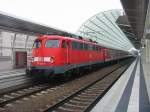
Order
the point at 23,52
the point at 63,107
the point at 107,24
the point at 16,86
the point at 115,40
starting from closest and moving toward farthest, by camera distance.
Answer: the point at 63,107 → the point at 16,86 → the point at 23,52 → the point at 107,24 → the point at 115,40

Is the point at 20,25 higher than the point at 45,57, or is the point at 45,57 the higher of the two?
the point at 20,25

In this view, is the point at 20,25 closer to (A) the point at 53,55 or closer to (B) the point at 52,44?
(B) the point at 52,44

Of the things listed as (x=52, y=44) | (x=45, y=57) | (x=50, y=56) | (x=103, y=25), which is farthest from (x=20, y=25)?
(x=103, y=25)

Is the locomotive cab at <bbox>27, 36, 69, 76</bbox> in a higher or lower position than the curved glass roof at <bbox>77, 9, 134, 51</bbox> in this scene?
lower

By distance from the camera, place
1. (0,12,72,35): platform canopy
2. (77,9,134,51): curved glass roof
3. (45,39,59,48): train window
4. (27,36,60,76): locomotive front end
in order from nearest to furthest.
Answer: (0,12,72,35): platform canopy → (27,36,60,76): locomotive front end → (45,39,59,48): train window → (77,9,134,51): curved glass roof

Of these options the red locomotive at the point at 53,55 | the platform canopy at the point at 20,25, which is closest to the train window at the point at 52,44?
the red locomotive at the point at 53,55

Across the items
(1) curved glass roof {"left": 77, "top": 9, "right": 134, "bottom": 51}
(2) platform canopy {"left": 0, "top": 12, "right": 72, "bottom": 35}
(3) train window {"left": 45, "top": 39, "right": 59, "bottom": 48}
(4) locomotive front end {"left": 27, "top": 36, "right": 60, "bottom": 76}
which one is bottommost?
(4) locomotive front end {"left": 27, "top": 36, "right": 60, "bottom": 76}

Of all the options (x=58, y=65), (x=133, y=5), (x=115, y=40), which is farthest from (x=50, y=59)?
(x=115, y=40)

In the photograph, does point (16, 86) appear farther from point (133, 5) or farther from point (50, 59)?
point (133, 5)

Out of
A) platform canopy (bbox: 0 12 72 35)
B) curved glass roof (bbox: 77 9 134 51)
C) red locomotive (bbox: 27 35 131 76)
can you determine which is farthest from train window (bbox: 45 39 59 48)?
curved glass roof (bbox: 77 9 134 51)

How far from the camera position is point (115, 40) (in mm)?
107000

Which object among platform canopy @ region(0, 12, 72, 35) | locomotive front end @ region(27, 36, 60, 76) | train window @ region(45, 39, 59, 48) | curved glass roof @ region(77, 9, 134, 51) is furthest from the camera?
curved glass roof @ region(77, 9, 134, 51)

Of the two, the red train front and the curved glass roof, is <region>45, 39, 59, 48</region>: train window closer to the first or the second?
the red train front

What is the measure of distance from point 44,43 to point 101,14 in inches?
2481
